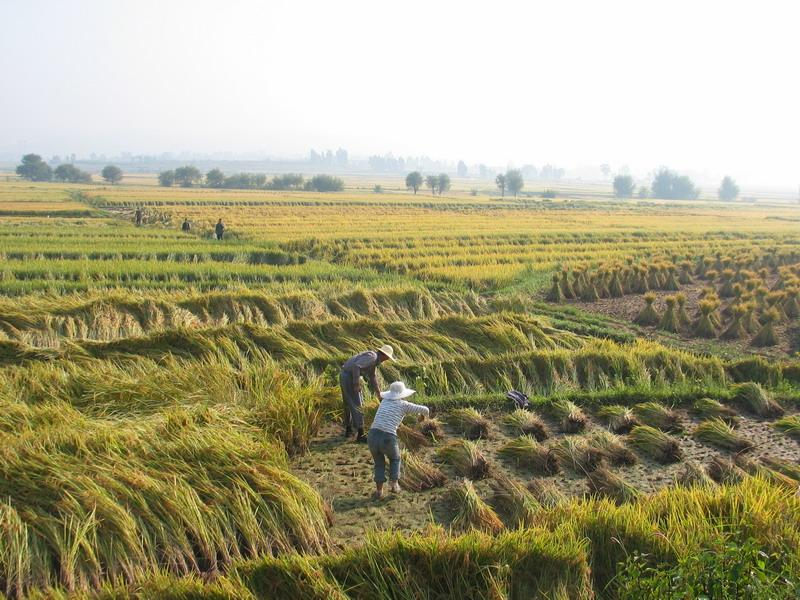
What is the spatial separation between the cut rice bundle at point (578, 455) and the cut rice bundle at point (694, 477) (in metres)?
0.81

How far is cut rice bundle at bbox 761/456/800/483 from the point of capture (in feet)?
21.1

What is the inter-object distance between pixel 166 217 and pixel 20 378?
1290 inches

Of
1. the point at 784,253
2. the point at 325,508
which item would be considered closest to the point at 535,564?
the point at 325,508

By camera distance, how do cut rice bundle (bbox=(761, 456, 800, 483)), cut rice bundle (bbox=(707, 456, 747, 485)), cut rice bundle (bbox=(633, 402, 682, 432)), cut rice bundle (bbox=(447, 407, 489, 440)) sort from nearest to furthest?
cut rice bundle (bbox=(707, 456, 747, 485))
cut rice bundle (bbox=(761, 456, 800, 483))
cut rice bundle (bbox=(447, 407, 489, 440))
cut rice bundle (bbox=(633, 402, 682, 432))

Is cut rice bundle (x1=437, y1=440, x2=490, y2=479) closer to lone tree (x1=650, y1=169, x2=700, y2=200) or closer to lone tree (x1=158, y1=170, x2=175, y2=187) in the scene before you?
lone tree (x1=158, y1=170, x2=175, y2=187)

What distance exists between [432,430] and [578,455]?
5.80 feet

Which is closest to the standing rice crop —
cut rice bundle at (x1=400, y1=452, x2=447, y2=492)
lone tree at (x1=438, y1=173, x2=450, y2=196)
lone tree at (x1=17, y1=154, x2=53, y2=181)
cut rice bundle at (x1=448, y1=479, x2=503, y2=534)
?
cut rice bundle at (x1=400, y1=452, x2=447, y2=492)

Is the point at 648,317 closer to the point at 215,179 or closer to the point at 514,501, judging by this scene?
the point at 514,501

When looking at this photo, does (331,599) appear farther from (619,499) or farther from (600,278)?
(600,278)

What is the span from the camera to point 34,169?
107062 mm

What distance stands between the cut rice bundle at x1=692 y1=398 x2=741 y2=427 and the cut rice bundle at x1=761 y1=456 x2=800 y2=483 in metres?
1.32

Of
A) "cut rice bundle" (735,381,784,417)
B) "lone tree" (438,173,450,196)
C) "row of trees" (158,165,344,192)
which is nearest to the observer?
"cut rice bundle" (735,381,784,417)

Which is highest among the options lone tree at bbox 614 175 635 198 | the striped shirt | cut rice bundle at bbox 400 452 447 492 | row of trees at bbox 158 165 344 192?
lone tree at bbox 614 175 635 198

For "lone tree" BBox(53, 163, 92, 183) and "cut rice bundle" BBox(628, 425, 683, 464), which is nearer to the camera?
"cut rice bundle" BBox(628, 425, 683, 464)
